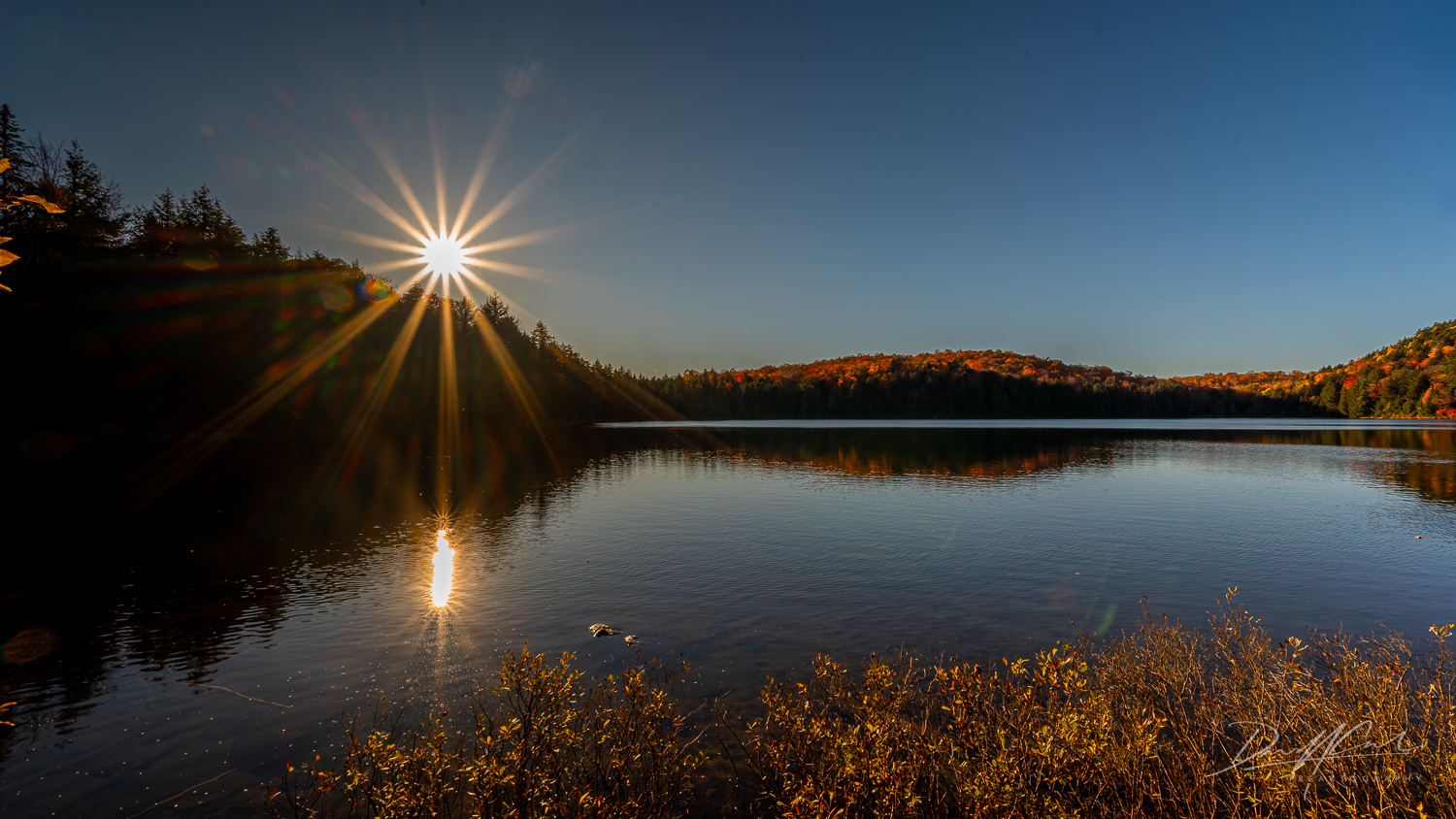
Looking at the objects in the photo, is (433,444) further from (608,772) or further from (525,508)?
(608,772)

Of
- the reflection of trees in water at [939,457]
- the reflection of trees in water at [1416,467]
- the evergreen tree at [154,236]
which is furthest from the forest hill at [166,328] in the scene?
the reflection of trees in water at [1416,467]

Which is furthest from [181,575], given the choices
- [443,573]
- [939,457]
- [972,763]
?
[939,457]

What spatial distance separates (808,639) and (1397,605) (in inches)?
741

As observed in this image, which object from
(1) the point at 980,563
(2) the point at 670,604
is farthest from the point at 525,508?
(1) the point at 980,563

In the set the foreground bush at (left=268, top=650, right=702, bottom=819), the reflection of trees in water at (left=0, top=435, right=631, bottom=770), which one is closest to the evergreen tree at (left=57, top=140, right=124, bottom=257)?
the reflection of trees in water at (left=0, top=435, right=631, bottom=770)

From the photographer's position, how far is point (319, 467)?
5934 cm

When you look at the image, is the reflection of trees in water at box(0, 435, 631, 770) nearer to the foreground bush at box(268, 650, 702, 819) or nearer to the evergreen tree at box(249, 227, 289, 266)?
the foreground bush at box(268, 650, 702, 819)

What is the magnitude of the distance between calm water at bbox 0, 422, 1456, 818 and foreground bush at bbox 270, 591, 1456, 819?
10.4ft

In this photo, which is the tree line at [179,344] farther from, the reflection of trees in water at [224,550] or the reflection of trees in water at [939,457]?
the reflection of trees in water at [939,457]

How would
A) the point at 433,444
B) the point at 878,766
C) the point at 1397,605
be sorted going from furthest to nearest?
the point at 433,444 → the point at 1397,605 → the point at 878,766

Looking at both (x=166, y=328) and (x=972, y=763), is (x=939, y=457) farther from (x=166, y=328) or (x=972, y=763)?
(x=166, y=328)

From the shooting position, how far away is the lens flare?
20719mm

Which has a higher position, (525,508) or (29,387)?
(29,387)

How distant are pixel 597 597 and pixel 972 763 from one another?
46.4ft
